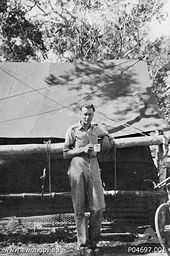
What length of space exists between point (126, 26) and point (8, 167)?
13267 mm

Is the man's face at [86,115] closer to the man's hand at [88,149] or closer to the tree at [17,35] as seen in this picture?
the man's hand at [88,149]

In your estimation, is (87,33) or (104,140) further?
(87,33)

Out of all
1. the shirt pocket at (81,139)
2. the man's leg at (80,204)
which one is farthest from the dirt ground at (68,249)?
the shirt pocket at (81,139)

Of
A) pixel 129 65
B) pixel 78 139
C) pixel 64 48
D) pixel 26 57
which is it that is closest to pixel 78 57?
pixel 64 48

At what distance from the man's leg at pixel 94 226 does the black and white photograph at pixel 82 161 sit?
0.01m

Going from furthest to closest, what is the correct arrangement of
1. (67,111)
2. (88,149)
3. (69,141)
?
(67,111)
(69,141)
(88,149)

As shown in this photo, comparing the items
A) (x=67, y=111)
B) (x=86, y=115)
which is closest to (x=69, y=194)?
(x=86, y=115)

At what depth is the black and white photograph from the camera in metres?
4.71

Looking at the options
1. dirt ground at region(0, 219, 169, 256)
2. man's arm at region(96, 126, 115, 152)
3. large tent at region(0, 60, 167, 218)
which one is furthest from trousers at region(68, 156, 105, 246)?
large tent at region(0, 60, 167, 218)

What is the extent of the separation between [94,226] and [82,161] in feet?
2.47

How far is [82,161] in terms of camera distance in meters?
4.66

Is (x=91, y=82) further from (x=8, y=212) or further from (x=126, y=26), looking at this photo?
(x=126, y=26)

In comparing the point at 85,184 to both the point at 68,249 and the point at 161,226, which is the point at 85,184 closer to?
the point at 161,226

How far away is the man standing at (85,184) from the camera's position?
4.62m
